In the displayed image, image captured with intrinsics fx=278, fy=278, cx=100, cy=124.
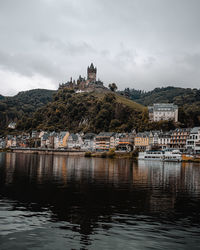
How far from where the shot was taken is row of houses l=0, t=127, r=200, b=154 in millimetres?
116256

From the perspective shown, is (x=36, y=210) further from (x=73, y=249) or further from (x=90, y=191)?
(x=90, y=191)

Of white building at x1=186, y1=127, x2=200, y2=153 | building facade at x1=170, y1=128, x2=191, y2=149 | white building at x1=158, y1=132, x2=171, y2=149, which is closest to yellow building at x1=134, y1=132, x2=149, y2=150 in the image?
white building at x1=158, y1=132, x2=171, y2=149

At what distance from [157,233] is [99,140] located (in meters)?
130

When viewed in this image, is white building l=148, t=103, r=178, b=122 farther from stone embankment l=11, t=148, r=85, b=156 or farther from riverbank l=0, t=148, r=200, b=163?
stone embankment l=11, t=148, r=85, b=156

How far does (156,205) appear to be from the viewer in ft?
73.7

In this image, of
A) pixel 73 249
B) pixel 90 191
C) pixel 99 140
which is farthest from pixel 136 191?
pixel 99 140

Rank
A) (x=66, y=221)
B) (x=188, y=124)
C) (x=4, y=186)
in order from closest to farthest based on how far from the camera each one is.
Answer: (x=66, y=221), (x=4, y=186), (x=188, y=124)

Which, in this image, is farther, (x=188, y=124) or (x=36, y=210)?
(x=188, y=124)

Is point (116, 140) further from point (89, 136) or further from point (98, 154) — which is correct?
point (89, 136)

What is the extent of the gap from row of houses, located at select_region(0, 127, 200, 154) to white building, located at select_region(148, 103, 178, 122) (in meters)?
20.9

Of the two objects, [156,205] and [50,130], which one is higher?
→ [50,130]

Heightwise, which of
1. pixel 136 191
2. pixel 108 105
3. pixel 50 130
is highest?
pixel 108 105

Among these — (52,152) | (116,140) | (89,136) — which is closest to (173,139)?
(116,140)

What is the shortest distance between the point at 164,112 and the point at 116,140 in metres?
31.5
